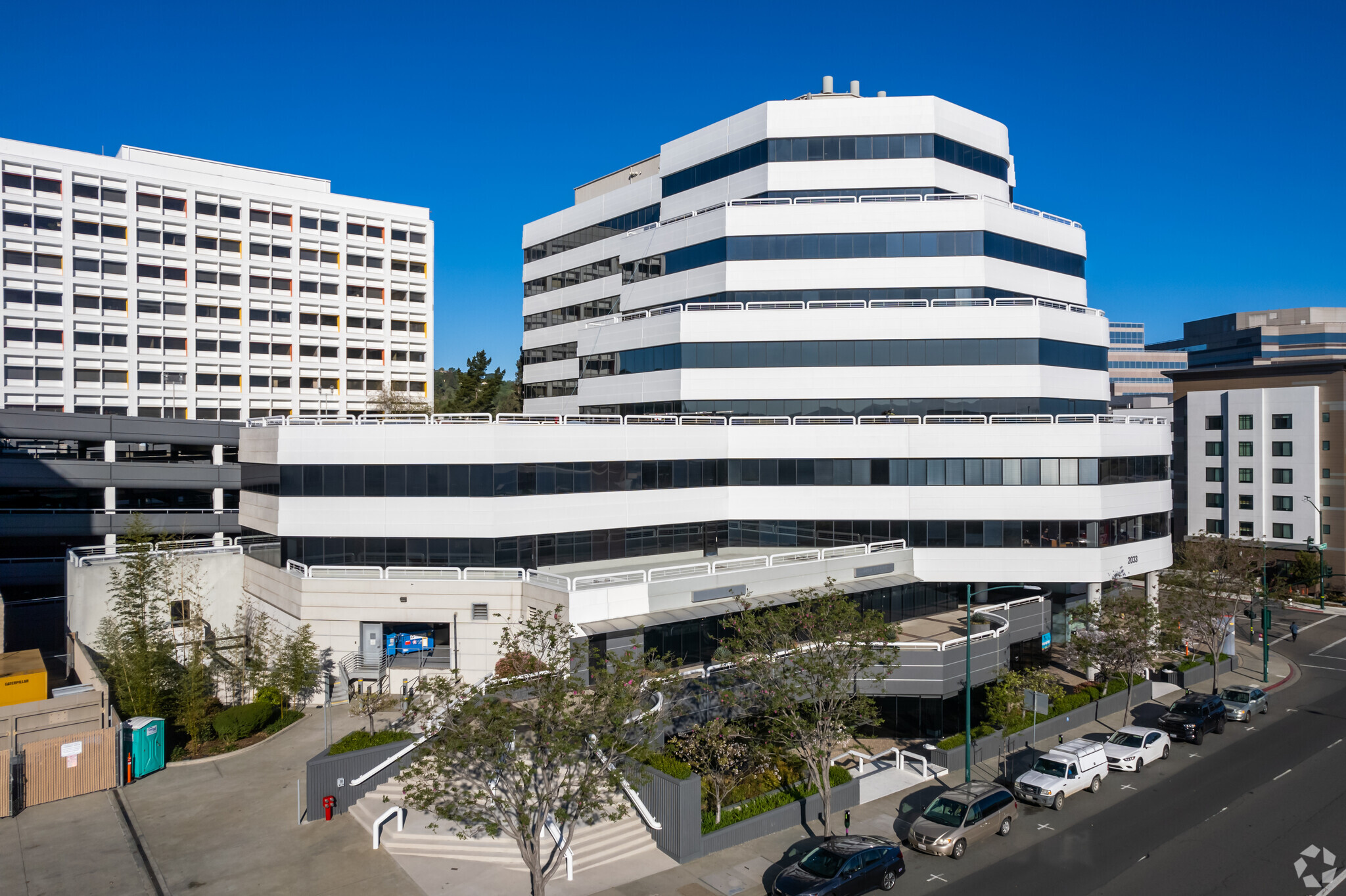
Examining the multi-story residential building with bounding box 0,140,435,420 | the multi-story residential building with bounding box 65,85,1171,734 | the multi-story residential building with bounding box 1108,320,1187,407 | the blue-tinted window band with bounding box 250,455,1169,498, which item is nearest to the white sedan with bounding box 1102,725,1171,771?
the multi-story residential building with bounding box 65,85,1171,734

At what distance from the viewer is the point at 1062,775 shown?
3309cm

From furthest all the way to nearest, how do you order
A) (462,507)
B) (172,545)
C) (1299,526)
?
(1299,526), (172,545), (462,507)

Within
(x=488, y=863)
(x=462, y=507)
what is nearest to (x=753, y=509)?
(x=462, y=507)

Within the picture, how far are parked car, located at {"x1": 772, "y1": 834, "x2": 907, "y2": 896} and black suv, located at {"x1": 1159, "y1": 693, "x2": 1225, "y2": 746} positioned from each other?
21.8 meters

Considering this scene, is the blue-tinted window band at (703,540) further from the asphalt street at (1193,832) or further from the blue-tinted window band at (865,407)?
the asphalt street at (1193,832)

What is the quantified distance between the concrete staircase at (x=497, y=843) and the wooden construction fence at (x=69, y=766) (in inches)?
418

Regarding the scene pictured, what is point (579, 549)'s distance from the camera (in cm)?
4316

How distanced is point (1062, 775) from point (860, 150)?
1568 inches

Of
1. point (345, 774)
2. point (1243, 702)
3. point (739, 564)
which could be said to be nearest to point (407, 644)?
point (345, 774)

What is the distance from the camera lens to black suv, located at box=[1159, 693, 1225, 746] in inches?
1555

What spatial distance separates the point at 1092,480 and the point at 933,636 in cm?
1478

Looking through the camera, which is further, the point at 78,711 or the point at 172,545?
the point at 172,545

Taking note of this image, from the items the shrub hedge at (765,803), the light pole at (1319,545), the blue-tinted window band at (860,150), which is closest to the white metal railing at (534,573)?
the shrub hedge at (765,803)

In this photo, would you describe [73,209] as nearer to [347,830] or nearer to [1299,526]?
[347,830]
